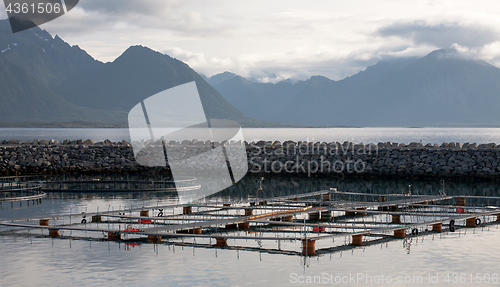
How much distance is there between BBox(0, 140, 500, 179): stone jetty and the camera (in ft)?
165

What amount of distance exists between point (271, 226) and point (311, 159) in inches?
1130

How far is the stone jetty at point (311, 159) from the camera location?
1986 inches

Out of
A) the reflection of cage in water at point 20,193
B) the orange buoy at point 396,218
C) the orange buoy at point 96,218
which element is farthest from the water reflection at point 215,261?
the reflection of cage in water at point 20,193

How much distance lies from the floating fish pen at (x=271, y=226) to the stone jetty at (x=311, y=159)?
17.2m

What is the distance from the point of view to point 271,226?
2686 centimetres

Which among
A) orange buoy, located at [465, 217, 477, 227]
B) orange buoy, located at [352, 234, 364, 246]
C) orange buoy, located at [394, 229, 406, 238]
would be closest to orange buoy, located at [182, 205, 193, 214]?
orange buoy, located at [352, 234, 364, 246]

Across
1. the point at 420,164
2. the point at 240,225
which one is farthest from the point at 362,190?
the point at 240,225

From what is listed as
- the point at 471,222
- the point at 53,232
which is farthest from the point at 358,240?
the point at 53,232

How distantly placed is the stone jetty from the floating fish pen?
17.2 meters

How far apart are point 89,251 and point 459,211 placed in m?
18.1

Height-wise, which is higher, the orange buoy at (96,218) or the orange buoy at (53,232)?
the orange buoy at (96,218)

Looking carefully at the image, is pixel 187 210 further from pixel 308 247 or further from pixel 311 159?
pixel 311 159

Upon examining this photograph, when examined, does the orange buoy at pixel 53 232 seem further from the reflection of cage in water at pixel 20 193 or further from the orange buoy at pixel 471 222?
the orange buoy at pixel 471 222

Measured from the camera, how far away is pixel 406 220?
2825 cm
